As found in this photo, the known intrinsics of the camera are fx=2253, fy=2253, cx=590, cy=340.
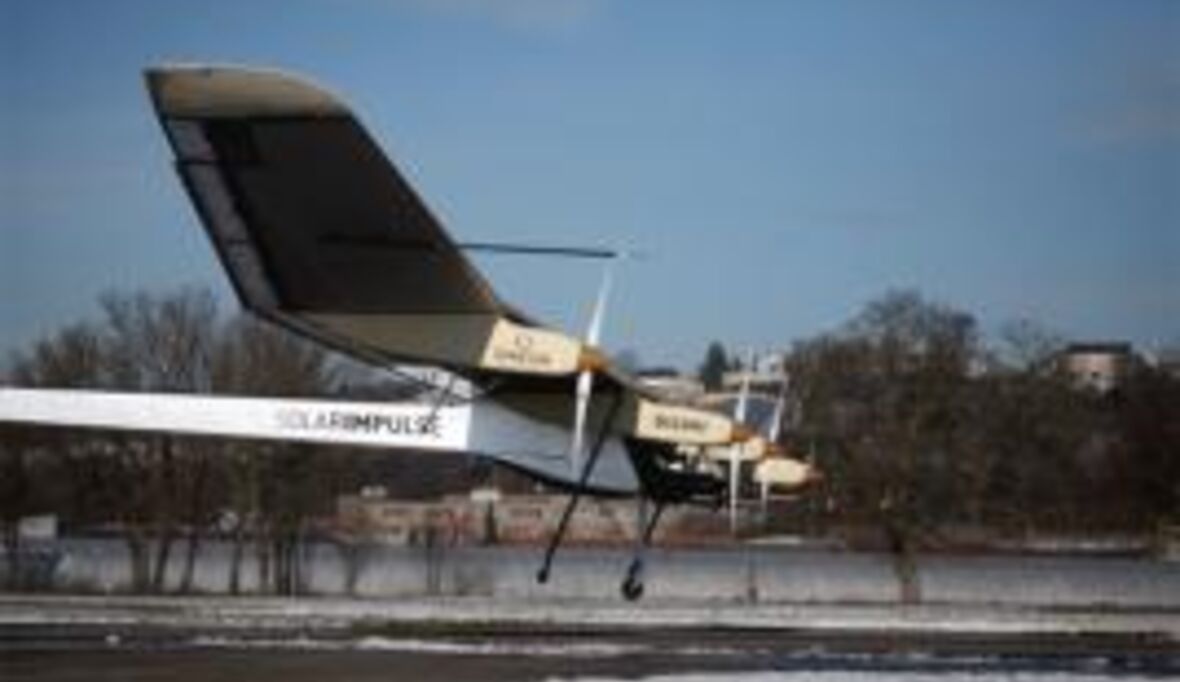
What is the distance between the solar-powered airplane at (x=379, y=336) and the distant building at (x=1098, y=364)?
4067cm

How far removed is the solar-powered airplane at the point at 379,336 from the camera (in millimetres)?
17906

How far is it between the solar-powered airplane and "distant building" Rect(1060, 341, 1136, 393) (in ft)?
133

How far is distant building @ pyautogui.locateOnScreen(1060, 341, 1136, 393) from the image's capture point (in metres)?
60.7

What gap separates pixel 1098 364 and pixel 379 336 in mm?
54532

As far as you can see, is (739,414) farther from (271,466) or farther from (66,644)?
(271,466)

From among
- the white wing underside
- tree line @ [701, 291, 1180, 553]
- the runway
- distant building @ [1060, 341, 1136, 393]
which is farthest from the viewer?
distant building @ [1060, 341, 1136, 393]

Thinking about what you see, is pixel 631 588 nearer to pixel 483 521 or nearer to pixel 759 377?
pixel 759 377

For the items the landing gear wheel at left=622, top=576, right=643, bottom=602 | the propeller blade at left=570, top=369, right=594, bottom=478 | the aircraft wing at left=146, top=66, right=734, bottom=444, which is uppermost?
the aircraft wing at left=146, top=66, right=734, bottom=444

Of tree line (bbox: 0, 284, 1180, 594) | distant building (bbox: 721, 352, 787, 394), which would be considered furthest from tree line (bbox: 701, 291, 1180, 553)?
distant building (bbox: 721, 352, 787, 394)

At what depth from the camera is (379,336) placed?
19.5m

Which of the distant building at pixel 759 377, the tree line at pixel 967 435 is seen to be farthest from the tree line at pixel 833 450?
the distant building at pixel 759 377

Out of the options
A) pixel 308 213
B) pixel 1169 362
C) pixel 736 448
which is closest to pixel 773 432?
pixel 736 448

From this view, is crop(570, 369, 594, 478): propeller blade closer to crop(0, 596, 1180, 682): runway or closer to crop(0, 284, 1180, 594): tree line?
crop(0, 596, 1180, 682): runway

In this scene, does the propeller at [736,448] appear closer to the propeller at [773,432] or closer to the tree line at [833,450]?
the propeller at [773,432]
